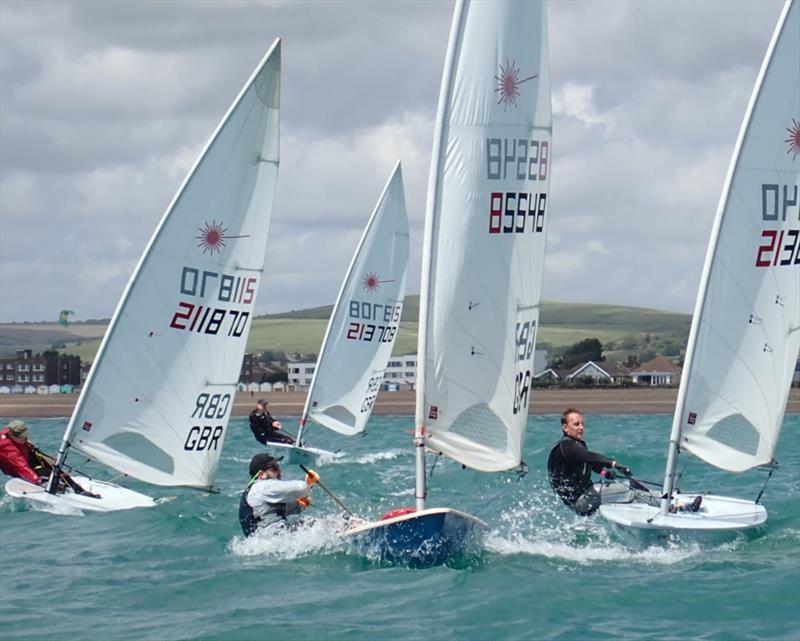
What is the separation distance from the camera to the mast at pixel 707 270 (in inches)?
542

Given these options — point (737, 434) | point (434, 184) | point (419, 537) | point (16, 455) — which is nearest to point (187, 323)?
point (16, 455)

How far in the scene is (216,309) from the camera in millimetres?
16141

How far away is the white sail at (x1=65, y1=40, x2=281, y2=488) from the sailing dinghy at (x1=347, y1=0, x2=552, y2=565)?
14.6ft

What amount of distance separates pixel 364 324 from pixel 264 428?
123 inches

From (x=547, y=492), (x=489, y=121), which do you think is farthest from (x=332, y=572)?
(x=547, y=492)

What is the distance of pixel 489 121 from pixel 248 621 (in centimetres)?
523

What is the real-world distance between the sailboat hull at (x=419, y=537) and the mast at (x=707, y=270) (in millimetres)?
2955

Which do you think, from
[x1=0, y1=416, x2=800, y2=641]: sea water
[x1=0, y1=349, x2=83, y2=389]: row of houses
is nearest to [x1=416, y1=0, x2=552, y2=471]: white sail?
[x1=0, y1=416, x2=800, y2=641]: sea water

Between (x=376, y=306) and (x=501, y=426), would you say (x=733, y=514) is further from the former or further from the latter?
(x=376, y=306)

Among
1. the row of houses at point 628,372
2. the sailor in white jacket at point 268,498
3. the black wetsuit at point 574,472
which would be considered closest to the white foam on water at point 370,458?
the black wetsuit at point 574,472

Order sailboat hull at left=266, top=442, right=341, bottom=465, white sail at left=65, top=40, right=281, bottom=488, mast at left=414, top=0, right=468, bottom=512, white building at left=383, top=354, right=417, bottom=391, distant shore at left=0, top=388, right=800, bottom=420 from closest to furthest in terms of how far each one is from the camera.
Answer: mast at left=414, top=0, right=468, bottom=512, white sail at left=65, top=40, right=281, bottom=488, sailboat hull at left=266, top=442, right=341, bottom=465, distant shore at left=0, top=388, right=800, bottom=420, white building at left=383, top=354, right=417, bottom=391

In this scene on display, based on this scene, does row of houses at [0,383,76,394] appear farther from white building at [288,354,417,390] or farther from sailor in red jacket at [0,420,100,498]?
sailor in red jacket at [0,420,100,498]

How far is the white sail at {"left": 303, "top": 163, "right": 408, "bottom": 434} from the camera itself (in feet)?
87.8

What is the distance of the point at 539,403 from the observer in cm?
6009
